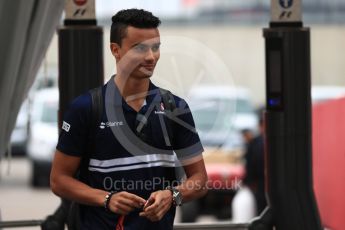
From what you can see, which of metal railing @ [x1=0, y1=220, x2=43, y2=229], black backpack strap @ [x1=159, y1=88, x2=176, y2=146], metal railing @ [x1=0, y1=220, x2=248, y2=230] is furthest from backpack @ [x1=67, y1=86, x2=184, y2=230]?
metal railing @ [x1=0, y1=220, x2=43, y2=229]

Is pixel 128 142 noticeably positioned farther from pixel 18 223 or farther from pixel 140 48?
pixel 18 223

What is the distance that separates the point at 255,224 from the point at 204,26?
32.8 m

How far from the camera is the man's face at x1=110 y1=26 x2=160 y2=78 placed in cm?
523

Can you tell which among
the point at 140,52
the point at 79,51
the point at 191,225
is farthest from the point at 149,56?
the point at 191,225

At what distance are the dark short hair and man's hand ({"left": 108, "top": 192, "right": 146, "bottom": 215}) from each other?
2.41 ft

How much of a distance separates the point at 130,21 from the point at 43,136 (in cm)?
1973

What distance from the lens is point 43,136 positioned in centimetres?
2484

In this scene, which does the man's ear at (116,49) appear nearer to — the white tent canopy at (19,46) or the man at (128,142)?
the man at (128,142)

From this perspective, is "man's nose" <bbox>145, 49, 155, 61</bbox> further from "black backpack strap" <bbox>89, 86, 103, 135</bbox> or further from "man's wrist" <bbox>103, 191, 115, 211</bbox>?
"man's wrist" <bbox>103, 191, 115, 211</bbox>

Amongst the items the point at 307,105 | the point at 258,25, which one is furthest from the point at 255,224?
the point at 258,25

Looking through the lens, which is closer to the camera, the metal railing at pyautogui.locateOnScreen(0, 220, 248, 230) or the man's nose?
the man's nose

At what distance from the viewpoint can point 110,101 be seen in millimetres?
5328

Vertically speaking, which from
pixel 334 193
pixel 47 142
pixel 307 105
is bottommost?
pixel 47 142

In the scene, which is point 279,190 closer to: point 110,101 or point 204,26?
point 110,101
